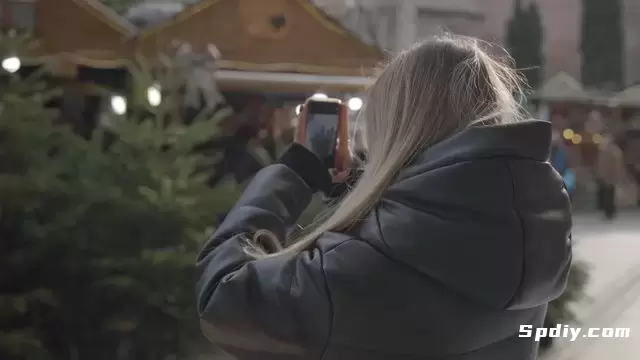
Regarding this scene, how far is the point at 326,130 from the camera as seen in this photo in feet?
3.47

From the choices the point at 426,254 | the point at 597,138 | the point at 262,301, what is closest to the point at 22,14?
the point at 262,301

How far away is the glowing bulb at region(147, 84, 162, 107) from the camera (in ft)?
5.55

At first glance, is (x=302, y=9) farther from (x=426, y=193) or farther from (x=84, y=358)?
(x=426, y=193)

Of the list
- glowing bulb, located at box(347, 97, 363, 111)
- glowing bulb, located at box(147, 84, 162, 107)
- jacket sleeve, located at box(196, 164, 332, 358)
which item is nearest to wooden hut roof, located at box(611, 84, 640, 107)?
glowing bulb, located at box(347, 97, 363, 111)

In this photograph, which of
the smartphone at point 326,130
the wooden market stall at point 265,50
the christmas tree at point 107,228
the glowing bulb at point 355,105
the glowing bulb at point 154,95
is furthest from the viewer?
the wooden market stall at point 265,50

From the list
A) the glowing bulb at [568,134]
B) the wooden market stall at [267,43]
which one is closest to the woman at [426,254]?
the wooden market stall at [267,43]

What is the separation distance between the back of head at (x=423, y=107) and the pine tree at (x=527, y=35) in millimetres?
1243

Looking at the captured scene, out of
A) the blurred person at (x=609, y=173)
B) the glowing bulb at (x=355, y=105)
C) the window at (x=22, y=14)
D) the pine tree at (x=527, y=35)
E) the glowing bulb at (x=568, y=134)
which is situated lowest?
the blurred person at (x=609, y=173)

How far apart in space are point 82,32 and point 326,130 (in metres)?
1.13

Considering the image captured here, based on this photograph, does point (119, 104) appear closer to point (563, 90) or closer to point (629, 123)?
point (563, 90)

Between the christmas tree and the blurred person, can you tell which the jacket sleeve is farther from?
the blurred person

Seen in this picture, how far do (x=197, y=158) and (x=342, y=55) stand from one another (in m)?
0.60

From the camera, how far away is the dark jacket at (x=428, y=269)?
0.71 metres

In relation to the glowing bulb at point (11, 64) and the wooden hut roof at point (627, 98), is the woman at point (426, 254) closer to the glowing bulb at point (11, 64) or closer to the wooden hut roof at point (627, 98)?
the glowing bulb at point (11, 64)
